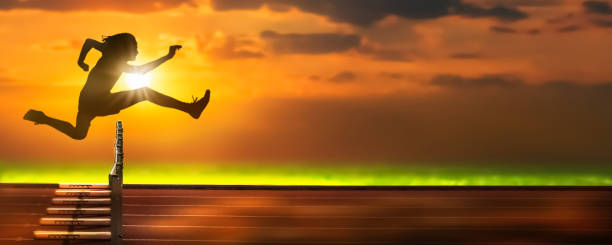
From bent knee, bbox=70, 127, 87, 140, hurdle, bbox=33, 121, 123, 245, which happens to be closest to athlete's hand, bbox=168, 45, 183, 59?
bent knee, bbox=70, 127, 87, 140

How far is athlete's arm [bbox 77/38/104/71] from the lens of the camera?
11172 millimetres

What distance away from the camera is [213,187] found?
1298 cm

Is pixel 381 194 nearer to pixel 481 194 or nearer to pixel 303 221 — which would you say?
pixel 481 194

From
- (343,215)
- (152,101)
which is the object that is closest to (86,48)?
(152,101)

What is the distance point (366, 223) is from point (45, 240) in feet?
11.0

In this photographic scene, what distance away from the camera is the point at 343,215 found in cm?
938

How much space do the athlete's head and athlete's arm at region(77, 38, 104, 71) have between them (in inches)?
5.3

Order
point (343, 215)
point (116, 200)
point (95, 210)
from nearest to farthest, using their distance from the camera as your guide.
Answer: point (116, 200) < point (95, 210) < point (343, 215)

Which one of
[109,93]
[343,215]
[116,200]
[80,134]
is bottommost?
[116,200]

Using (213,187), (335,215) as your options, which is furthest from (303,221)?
(213,187)

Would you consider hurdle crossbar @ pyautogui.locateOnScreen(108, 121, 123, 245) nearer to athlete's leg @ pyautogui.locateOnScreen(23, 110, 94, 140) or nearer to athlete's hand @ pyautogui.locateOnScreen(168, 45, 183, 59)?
athlete's hand @ pyautogui.locateOnScreen(168, 45, 183, 59)

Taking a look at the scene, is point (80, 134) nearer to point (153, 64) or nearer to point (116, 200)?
point (153, 64)

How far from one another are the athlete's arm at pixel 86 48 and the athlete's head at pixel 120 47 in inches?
5.3

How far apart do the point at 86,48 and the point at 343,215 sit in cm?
470
